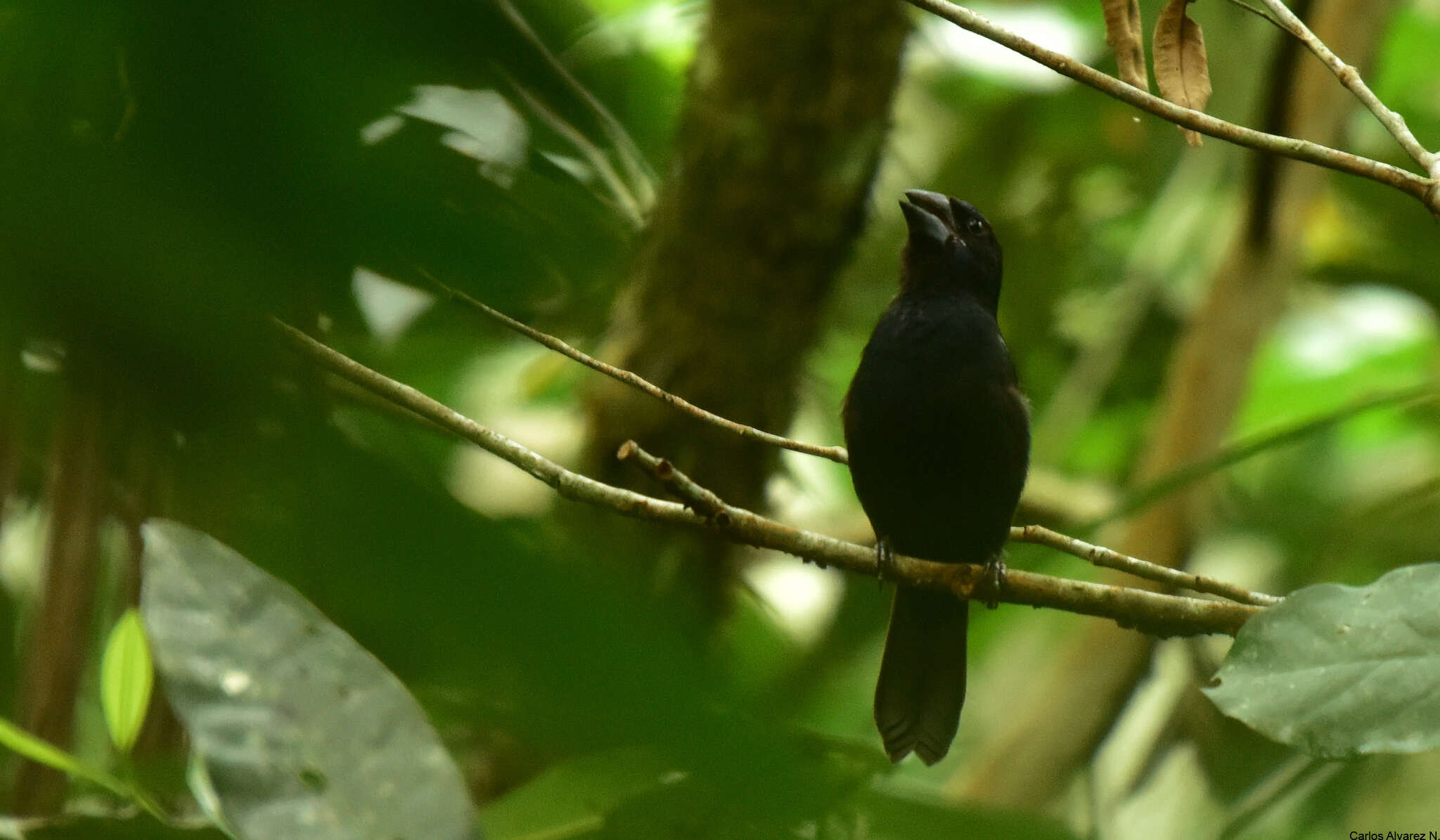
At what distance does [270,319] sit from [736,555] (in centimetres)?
339

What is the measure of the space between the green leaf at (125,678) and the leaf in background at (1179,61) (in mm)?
1457

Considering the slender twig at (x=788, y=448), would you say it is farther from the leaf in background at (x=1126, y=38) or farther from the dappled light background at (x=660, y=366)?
the leaf in background at (x=1126, y=38)

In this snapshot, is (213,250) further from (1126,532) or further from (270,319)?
(1126,532)

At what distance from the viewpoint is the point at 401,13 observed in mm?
479

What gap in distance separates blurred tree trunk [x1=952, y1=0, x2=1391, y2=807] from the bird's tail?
0.96 metres

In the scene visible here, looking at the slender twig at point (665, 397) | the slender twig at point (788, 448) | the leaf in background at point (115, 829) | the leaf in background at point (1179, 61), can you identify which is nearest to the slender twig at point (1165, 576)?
the slender twig at point (788, 448)

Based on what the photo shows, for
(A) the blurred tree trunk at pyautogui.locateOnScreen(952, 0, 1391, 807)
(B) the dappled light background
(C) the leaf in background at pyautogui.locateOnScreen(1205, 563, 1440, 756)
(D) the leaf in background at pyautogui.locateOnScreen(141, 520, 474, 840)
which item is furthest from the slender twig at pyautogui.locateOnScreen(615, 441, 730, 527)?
(A) the blurred tree trunk at pyautogui.locateOnScreen(952, 0, 1391, 807)

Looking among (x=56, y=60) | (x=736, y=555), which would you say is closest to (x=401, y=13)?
(x=56, y=60)

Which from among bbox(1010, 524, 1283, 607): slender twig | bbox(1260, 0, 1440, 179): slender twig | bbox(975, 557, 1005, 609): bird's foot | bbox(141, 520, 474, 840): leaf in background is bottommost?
bbox(141, 520, 474, 840): leaf in background

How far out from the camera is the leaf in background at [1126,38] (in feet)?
4.89

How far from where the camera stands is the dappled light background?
42 centimetres

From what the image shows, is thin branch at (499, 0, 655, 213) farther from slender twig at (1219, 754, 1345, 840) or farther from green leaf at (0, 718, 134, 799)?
slender twig at (1219, 754, 1345, 840)

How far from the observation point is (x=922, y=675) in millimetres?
3123

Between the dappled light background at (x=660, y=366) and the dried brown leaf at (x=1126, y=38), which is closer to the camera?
the dappled light background at (x=660, y=366)
